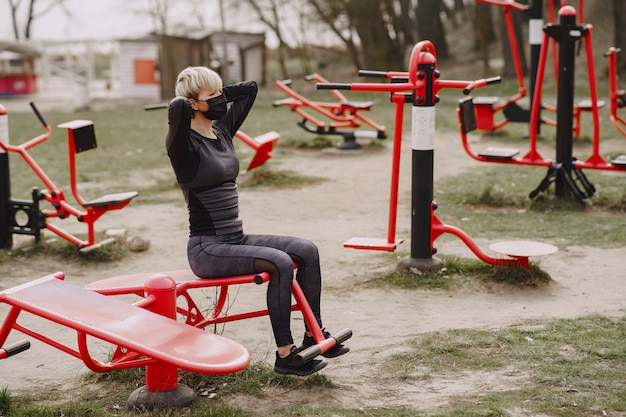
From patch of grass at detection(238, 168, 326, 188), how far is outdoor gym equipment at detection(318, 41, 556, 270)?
4078mm

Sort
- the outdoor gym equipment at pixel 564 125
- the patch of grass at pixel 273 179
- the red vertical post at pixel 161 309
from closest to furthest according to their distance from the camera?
1. the red vertical post at pixel 161 309
2. the outdoor gym equipment at pixel 564 125
3. the patch of grass at pixel 273 179

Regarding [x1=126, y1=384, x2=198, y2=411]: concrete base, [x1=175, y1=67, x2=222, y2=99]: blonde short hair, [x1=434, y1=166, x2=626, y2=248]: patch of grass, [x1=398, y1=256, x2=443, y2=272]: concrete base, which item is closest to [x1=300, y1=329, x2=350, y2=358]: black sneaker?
[x1=126, y1=384, x2=198, y2=411]: concrete base

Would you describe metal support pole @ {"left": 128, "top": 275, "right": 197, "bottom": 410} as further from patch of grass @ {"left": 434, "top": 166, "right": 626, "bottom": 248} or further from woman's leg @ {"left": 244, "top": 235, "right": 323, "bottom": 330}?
→ patch of grass @ {"left": 434, "top": 166, "right": 626, "bottom": 248}

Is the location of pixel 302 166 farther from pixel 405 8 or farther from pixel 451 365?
pixel 405 8

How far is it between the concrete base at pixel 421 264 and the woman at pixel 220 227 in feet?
6.29

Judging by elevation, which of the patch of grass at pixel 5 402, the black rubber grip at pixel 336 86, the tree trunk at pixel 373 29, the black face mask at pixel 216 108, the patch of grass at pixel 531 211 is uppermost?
the tree trunk at pixel 373 29

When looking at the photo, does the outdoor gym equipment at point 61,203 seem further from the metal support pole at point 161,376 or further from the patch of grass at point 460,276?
the metal support pole at point 161,376

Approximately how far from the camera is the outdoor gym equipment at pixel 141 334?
10.8ft

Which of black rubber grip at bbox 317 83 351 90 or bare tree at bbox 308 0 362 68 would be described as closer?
black rubber grip at bbox 317 83 351 90

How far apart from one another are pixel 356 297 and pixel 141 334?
2.41m

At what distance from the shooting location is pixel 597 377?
3.93 metres

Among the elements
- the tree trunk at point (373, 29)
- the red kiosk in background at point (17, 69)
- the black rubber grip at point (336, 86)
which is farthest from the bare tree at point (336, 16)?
the black rubber grip at point (336, 86)

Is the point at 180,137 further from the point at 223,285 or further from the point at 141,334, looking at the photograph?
the point at 141,334

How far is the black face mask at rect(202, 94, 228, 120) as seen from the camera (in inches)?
161
